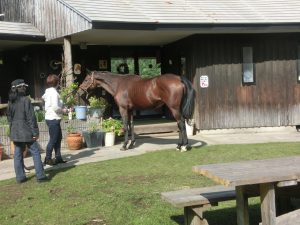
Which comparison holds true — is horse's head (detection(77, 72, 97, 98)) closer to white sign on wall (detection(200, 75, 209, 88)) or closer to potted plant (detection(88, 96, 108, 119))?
potted plant (detection(88, 96, 108, 119))

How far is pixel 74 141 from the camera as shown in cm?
1158

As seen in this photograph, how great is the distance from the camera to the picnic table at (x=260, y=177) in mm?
4059

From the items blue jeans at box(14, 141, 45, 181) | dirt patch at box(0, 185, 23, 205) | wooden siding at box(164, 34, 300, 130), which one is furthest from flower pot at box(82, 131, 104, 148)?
dirt patch at box(0, 185, 23, 205)

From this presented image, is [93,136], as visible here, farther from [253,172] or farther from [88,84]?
[253,172]

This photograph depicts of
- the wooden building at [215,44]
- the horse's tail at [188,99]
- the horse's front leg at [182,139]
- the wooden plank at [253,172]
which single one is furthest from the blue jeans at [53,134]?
the wooden plank at [253,172]

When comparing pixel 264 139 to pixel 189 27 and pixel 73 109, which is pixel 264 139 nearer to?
Result: pixel 189 27

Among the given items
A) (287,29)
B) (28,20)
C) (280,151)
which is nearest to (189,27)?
(287,29)

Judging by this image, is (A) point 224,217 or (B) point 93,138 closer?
(A) point 224,217

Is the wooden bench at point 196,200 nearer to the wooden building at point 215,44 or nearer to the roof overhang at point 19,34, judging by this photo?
the wooden building at point 215,44

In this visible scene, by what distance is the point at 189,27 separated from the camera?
12641mm

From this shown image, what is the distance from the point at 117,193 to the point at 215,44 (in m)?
8.33

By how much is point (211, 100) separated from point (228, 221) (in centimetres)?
864

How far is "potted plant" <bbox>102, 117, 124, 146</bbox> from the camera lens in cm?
1212

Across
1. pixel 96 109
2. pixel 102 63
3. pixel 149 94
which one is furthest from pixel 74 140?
pixel 102 63
